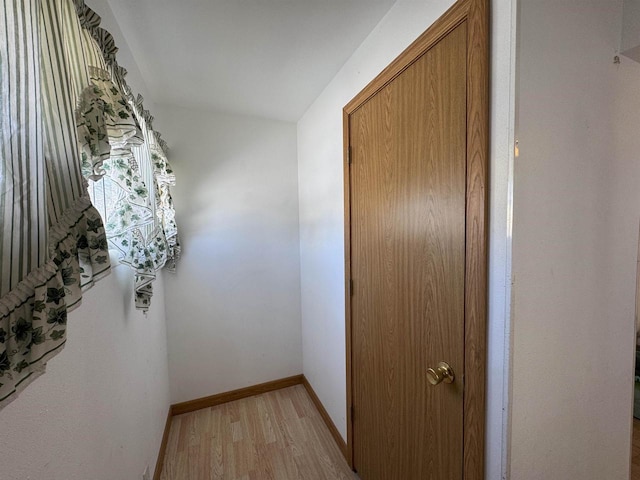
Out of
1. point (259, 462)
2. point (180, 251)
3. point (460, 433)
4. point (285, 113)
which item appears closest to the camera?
point (460, 433)

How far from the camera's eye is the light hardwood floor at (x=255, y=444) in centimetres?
152

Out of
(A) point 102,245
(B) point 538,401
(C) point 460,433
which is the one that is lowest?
(C) point 460,433

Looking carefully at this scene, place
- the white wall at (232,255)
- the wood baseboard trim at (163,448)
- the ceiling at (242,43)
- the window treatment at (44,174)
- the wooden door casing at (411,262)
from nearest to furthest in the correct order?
the window treatment at (44,174), the wooden door casing at (411,262), the ceiling at (242,43), the wood baseboard trim at (163,448), the white wall at (232,255)

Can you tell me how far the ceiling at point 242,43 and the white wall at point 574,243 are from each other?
718mm

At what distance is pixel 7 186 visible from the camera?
1.17 feet

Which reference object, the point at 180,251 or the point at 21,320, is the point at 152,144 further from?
the point at 21,320

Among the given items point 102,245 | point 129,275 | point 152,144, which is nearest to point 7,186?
point 102,245

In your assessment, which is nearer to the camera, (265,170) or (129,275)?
(129,275)

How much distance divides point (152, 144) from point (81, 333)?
3.36 ft

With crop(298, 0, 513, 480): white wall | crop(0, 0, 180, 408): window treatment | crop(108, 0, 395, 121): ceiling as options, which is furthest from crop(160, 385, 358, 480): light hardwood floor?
crop(108, 0, 395, 121): ceiling

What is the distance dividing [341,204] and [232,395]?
6.08ft

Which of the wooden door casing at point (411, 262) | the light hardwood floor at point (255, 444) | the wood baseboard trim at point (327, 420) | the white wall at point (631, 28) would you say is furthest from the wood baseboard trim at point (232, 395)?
the white wall at point (631, 28)

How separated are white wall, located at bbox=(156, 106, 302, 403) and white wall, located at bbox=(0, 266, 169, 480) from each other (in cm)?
56

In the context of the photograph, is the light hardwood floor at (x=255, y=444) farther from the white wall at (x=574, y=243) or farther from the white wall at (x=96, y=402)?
the white wall at (x=574, y=243)
